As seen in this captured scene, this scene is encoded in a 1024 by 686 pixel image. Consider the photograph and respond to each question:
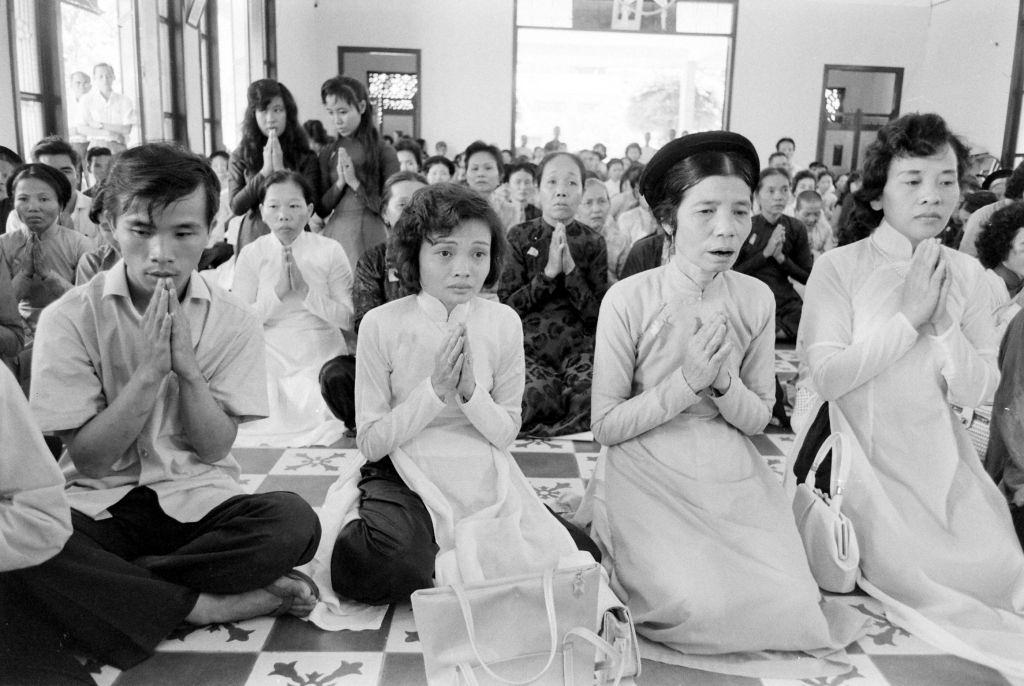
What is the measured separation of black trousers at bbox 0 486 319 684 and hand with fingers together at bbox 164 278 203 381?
0.30m

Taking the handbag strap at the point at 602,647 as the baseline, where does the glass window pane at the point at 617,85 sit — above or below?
above

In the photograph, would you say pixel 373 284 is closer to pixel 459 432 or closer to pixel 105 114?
pixel 459 432

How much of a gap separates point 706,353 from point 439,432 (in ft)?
2.14

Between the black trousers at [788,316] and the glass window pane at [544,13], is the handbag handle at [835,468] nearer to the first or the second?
the black trousers at [788,316]

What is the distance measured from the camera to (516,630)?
1.56 meters

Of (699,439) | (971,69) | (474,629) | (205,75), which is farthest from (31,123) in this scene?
(971,69)

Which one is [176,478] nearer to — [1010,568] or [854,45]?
[1010,568]

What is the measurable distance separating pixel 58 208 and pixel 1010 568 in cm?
351

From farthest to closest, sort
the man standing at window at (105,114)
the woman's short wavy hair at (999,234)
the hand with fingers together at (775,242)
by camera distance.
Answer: the man standing at window at (105,114) → the hand with fingers together at (775,242) → the woman's short wavy hair at (999,234)

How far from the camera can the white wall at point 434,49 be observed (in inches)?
474

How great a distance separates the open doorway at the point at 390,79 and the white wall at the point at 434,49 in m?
0.09

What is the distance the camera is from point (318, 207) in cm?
438

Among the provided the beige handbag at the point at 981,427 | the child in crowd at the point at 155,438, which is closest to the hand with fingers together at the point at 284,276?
the child in crowd at the point at 155,438

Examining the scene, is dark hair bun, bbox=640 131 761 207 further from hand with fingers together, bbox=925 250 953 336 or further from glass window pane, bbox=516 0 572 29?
glass window pane, bbox=516 0 572 29
